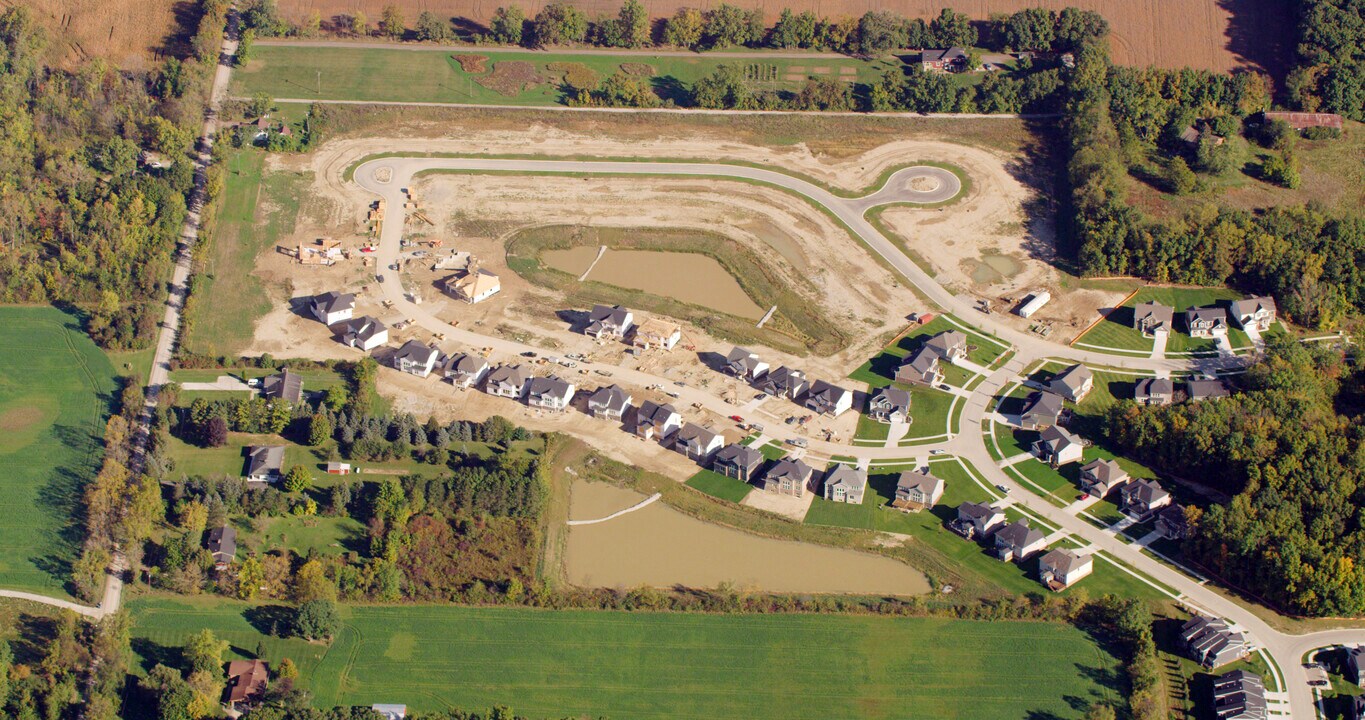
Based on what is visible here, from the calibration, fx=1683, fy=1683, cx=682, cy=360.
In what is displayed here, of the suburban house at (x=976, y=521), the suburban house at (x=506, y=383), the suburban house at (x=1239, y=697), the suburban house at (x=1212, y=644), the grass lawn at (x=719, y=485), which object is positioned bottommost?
the suburban house at (x=1239, y=697)

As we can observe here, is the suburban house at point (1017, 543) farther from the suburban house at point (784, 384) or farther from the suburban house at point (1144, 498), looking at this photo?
the suburban house at point (784, 384)

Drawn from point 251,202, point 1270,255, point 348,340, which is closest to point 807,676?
point 348,340

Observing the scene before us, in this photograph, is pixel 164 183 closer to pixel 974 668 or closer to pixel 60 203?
pixel 60 203

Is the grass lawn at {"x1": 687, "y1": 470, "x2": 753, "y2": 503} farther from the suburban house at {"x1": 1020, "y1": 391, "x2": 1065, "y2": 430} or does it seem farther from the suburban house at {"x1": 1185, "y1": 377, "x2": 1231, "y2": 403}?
the suburban house at {"x1": 1185, "y1": 377, "x2": 1231, "y2": 403}

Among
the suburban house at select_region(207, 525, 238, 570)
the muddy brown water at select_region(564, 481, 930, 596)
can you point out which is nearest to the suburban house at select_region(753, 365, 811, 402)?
the muddy brown water at select_region(564, 481, 930, 596)

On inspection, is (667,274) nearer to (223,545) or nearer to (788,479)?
(788,479)

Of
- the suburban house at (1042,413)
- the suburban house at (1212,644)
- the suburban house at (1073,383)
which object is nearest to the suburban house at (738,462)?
the suburban house at (1042,413)

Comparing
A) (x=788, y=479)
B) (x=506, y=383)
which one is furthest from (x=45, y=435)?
(x=788, y=479)
